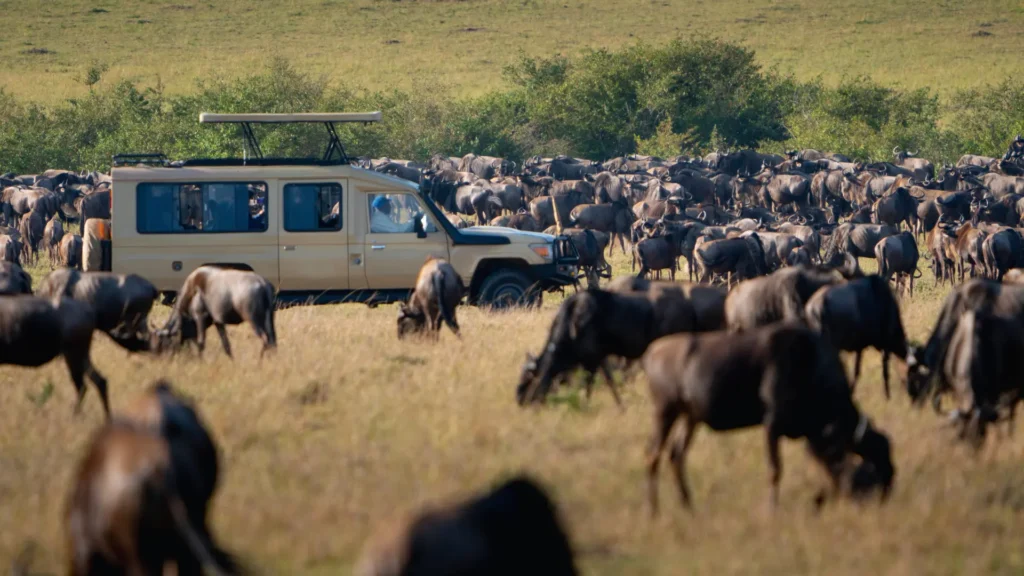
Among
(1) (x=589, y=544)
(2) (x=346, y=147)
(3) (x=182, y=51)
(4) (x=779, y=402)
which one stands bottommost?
(1) (x=589, y=544)

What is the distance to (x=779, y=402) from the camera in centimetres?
670

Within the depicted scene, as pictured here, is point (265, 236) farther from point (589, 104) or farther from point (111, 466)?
point (589, 104)

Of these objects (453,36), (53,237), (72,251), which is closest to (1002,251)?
(72,251)

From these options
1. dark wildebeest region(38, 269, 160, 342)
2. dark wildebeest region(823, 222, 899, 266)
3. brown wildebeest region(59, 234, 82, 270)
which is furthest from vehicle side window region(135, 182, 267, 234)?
dark wildebeest region(823, 222, 899, 266)

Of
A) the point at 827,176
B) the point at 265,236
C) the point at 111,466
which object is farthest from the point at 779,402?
the point at 827,176

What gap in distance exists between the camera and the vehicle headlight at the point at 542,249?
15.1 meters

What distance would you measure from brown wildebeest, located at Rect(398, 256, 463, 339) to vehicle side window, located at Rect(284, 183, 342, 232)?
192 centimetres

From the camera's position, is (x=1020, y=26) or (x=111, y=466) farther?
(x=1020, y=26)

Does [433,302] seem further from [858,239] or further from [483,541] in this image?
[858,239]

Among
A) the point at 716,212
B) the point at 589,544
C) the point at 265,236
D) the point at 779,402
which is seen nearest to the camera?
the point at 589,544

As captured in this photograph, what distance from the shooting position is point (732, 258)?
20406 mm

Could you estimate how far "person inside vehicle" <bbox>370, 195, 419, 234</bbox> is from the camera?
14500mm

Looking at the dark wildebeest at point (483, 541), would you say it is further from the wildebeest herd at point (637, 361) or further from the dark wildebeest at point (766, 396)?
the dark wildebeest at point (766, 396)

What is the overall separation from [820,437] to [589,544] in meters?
1.59
